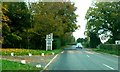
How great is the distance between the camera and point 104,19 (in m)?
84.8

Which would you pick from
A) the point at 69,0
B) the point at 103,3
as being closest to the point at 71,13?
the point at 69,0

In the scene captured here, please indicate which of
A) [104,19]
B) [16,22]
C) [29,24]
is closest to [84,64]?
[16,22]

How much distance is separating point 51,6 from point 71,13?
14.0 meters

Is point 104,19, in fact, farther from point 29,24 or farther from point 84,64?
point 84,64

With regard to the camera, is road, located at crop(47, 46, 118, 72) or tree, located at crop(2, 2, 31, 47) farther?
tree, located at crop(2, 2, 31, 47)

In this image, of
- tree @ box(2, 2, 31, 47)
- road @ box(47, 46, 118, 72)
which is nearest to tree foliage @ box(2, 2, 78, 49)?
tree @ box(2, 2, 31, 47)

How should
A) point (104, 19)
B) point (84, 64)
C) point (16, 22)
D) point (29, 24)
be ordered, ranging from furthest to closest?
point (104, 19), point (29, 24), point (16, 22), point (84, 64)

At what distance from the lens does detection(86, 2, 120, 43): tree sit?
80.1 meters

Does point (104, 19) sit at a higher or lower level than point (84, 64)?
higher

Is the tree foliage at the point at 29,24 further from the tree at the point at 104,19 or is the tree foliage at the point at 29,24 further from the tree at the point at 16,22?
the tree at the point at 104,19

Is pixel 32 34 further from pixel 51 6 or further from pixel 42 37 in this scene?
pixel 51 6

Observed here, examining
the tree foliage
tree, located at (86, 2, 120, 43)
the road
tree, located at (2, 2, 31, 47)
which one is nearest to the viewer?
the road

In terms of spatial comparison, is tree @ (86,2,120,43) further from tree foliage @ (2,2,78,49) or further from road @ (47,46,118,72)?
road @ (47,46,118,72)

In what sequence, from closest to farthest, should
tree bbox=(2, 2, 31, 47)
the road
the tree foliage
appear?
the road < the tree foliage < tree bbox=(2, 2, 31, 47)
